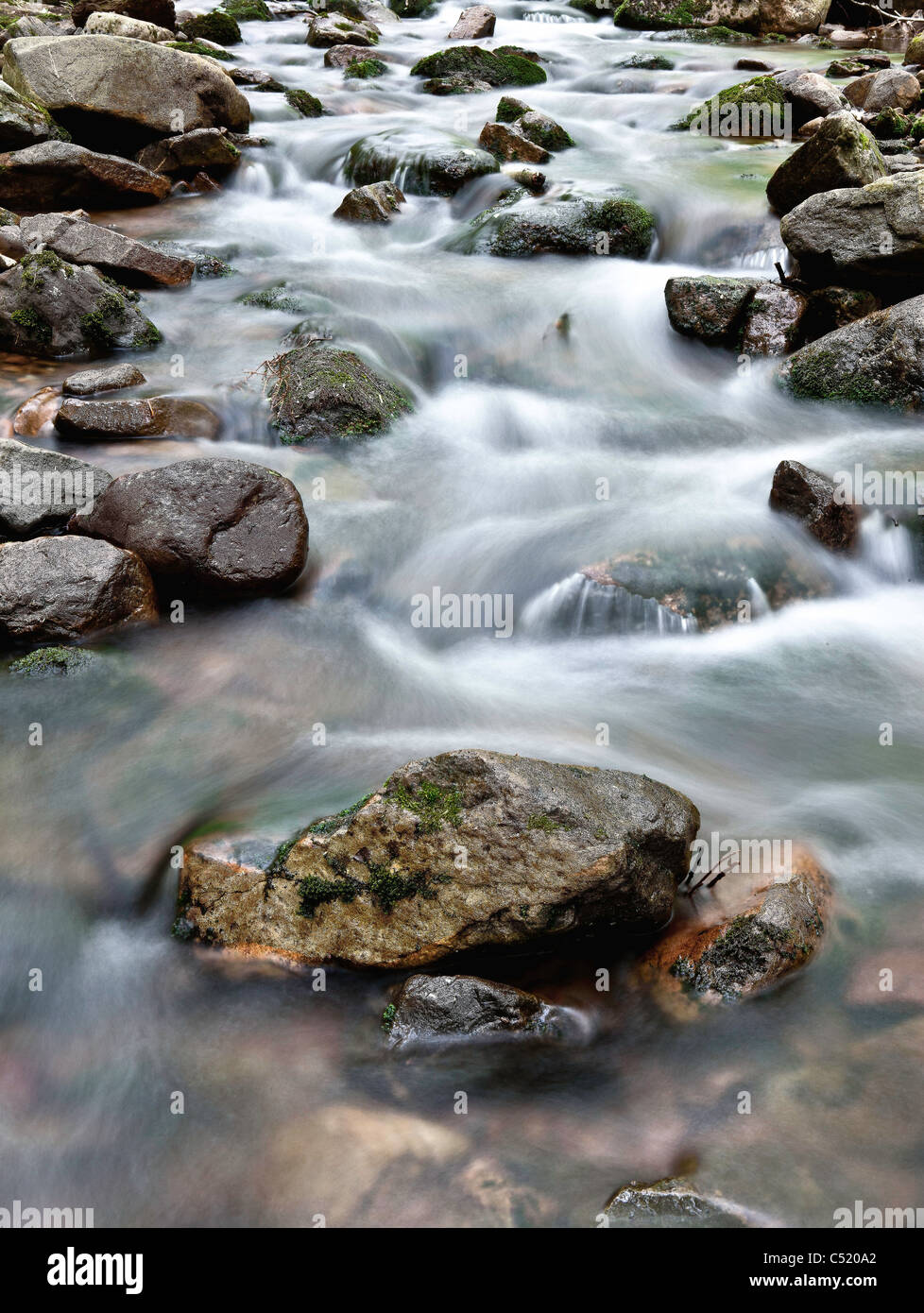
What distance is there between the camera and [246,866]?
405 centimetres

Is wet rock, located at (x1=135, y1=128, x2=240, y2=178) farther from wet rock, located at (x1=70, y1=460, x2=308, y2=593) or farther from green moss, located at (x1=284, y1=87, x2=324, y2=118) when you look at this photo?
wet rock, located at (x1=70, y1=460, x2=308, y2=593)

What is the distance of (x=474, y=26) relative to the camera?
19.8 m

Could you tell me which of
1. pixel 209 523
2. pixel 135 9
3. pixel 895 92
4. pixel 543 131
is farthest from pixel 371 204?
pixel 135 9

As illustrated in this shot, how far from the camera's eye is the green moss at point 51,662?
5559 millimetres

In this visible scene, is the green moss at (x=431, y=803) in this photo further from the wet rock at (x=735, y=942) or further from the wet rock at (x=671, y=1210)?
the wet rock at (x=671, y=1210)

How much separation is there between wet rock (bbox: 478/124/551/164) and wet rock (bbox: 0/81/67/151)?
5.64 m

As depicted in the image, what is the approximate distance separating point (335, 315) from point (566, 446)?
2.86m

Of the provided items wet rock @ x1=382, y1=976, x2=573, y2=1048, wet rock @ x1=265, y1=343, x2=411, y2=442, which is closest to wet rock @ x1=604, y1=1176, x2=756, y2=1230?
wet rock @ x1=382, y1=976, x2=573, y2=1048

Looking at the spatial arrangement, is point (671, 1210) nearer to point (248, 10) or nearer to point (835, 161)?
point (835, 161)

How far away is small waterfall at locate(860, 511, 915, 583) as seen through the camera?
6.73m

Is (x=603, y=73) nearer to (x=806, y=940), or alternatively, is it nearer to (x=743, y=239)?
(x=743, y=239)

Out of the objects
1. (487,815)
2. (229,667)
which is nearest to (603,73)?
(229,667)

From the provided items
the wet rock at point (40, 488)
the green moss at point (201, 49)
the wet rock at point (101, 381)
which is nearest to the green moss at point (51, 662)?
the wet rock at point (40, 488)
